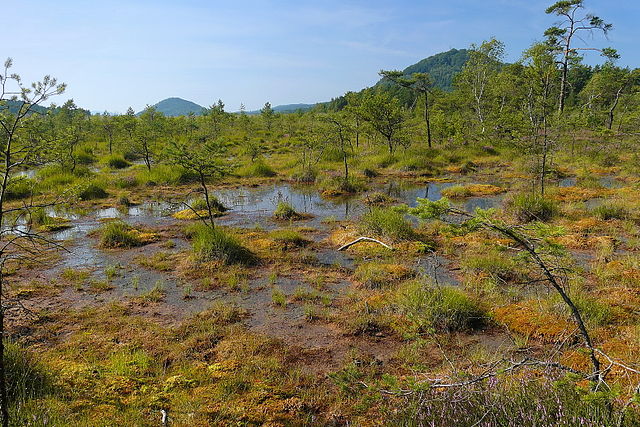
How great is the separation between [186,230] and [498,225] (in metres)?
9.45

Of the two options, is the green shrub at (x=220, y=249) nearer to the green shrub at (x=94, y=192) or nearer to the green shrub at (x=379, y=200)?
the green shrub at (x=379, y=200)

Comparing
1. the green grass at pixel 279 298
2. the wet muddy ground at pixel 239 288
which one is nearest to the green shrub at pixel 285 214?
the wet muddy ground at pixel 239 288

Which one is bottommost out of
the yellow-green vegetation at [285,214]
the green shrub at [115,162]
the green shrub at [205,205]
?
the yellow-green vegetation at [285,214]

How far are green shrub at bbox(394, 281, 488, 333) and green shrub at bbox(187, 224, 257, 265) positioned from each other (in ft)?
12.2

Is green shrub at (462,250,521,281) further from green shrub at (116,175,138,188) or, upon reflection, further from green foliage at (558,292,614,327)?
green shrub at (116,175,138,188)

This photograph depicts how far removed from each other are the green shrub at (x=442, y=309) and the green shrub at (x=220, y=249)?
371 centimetres

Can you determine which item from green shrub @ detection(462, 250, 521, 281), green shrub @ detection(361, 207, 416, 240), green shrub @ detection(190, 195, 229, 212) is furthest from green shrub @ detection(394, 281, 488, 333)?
green shrub @ detection(190, 195, 229, 212)

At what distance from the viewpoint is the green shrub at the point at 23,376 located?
3.69 metres

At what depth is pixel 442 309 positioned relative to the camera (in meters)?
5.57

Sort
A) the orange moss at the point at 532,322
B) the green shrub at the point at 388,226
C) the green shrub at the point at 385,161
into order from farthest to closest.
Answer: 1. the green shrub at the point at 385,161
2. the green shrub at the point at 388,226
3. the orange moss at the point at 532,322

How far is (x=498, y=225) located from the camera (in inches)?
106

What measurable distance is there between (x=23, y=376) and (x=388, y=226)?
745 cm

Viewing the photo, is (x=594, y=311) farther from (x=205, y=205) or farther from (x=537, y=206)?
(x=205, y=205)

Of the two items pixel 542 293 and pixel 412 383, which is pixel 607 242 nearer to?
pixel 542 293
